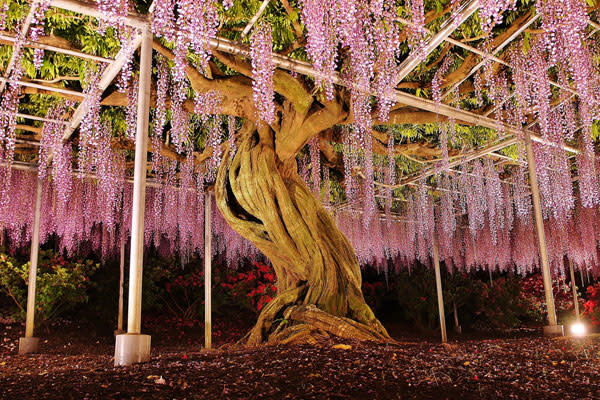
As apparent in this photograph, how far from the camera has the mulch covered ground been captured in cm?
194

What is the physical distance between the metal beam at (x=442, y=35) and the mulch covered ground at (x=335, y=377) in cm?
219

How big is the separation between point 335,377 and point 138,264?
1.31 metres

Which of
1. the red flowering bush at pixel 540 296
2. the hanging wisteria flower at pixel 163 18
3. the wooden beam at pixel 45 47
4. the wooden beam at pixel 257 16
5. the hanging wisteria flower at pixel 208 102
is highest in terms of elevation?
the wooden beam at pixel 257 16

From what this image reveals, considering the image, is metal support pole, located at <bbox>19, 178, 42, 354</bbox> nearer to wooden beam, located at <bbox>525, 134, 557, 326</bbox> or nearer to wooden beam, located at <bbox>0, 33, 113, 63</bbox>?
wooden beam, located at <bbox>0, 33, 113, 63</bbox>

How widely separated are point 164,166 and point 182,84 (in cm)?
255

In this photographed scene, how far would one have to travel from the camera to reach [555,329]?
4.66 meters

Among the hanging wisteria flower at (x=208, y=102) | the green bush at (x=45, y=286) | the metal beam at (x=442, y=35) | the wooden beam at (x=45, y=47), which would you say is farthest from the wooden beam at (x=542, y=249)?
the green bush at (x=45, y=286)

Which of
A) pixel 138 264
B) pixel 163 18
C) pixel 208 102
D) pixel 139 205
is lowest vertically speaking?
pixel 138 264

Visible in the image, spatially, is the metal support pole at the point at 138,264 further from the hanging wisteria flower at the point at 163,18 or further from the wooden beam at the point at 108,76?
the wooden beam at the point at 108,76

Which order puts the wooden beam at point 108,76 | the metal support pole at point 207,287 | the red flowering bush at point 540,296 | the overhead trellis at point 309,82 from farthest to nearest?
the red flowering bush at point 540,296
the metal support pole at point 207,287
the wooden beam at point 108,76
the overhead trellis at point 309,82

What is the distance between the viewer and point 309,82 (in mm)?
4047

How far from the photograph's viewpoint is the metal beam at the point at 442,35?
3043 mm

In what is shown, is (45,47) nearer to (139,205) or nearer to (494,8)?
(139,205)

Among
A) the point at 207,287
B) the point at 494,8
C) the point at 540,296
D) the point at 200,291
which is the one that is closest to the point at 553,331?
the point at 494,8
